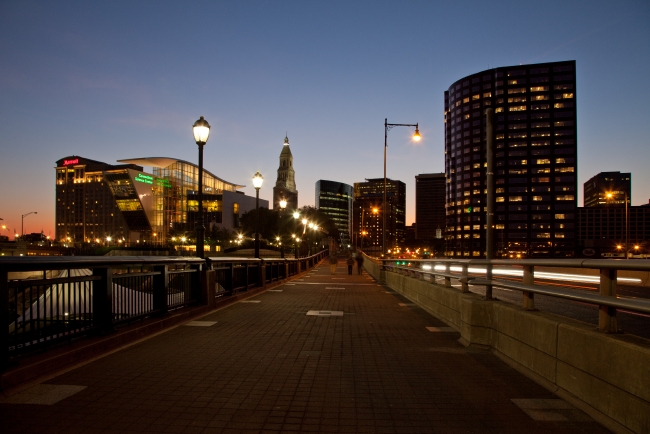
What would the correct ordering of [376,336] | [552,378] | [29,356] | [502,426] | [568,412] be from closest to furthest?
[502,426]
[568,412]
[552,378]
[29,356]
[376,336]

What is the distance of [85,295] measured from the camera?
6.97 m

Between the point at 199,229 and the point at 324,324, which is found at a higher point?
the point at 199,229

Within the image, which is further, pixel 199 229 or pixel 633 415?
pixel 199 229

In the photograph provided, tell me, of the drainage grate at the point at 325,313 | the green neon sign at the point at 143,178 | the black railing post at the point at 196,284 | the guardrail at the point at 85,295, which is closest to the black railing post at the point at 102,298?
the guardrail at the point at 85,295

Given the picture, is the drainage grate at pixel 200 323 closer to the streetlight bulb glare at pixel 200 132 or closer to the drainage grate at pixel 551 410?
the streetlight bulb glare at pixel 200 132

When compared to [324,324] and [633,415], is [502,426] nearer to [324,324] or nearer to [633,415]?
[633,415]

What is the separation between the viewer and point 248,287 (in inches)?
697

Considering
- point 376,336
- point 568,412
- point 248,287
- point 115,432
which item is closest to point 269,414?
point 115,432

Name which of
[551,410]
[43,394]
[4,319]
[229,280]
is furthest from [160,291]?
[551,410]

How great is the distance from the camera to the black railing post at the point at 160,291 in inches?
376

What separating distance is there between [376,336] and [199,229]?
22.1 feet

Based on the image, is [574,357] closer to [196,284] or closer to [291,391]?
[291,391]

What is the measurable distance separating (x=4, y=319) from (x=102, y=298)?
7.28ft

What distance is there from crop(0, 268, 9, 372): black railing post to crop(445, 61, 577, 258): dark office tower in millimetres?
137616
